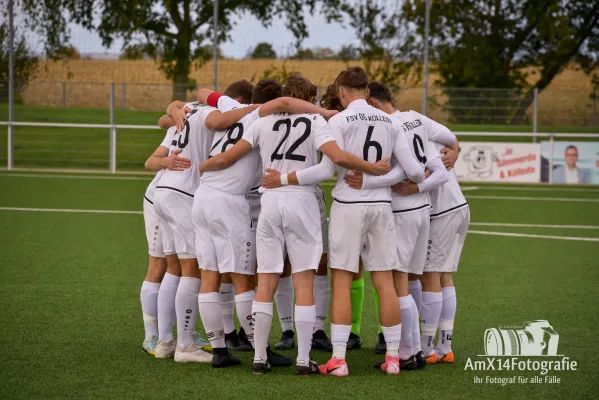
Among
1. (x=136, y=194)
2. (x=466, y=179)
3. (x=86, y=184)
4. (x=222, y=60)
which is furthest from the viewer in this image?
(x=222, y=60)

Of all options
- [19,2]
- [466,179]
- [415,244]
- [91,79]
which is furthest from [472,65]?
[415,244]

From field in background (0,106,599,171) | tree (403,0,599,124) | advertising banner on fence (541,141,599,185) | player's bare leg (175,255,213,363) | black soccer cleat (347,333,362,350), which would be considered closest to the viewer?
player's bare leg (175,255,213,363)

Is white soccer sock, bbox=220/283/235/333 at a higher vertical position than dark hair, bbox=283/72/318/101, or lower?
lower

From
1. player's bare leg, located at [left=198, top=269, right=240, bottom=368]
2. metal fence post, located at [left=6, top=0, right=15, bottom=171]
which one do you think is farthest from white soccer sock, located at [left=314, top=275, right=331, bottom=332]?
metal fence post, located at [left=6, top=0, right=15, bottom=171]

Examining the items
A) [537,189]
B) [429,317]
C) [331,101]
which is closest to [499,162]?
[537,189]

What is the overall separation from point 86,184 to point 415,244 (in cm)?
1565

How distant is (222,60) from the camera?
2441 cm

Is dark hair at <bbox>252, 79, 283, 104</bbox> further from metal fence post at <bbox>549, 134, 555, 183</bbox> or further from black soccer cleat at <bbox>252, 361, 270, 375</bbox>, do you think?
metal fence post at <bbox>549, 134, 555, 183</bbox>

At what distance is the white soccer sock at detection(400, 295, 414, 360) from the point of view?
653 cm

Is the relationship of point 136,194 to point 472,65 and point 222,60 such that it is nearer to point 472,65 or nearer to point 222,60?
point 222,60

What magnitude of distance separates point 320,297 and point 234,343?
2.49 feet

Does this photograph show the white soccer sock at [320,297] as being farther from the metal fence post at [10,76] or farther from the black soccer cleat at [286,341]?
the metal fence post at [10,76]

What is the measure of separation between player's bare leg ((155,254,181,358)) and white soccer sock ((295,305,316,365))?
1085 millimetres

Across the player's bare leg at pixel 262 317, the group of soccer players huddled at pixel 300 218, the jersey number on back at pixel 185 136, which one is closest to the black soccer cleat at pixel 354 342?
the group of soccer players huddled at pixel 300 218
